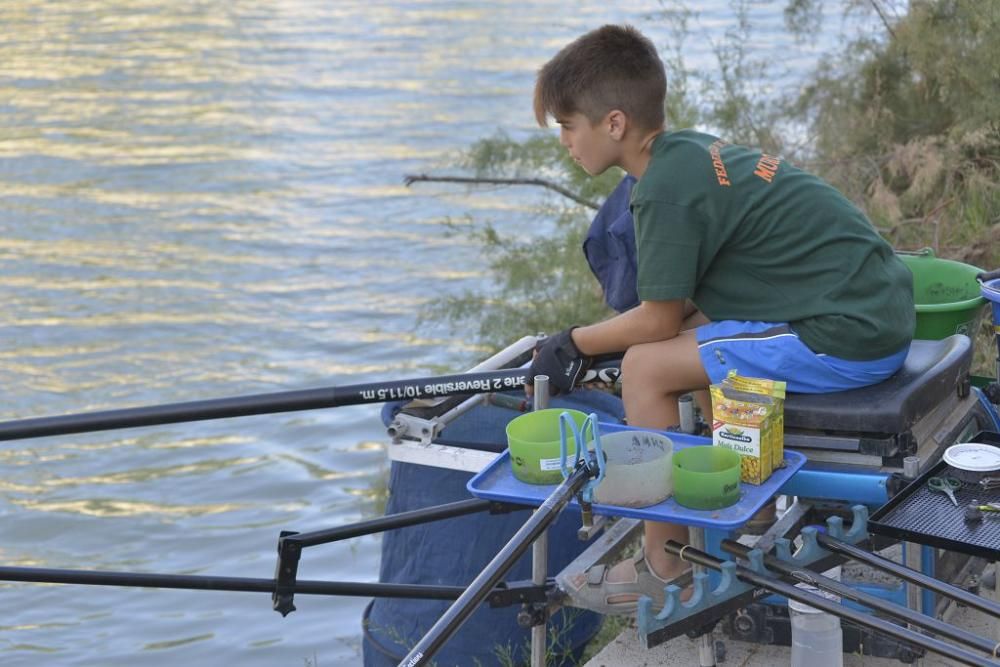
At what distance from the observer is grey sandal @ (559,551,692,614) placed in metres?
3.09

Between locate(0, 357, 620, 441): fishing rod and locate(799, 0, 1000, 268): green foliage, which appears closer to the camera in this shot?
locate(0, 357, 620, 441): fishing rod

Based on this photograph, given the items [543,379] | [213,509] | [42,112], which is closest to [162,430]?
[213,509]

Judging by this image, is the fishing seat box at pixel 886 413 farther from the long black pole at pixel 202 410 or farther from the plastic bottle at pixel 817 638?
the long black pole at pixel 202 410

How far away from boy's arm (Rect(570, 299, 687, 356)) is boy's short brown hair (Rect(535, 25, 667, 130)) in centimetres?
40

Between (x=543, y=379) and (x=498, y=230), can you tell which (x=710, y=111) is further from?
(x=543, y=379)

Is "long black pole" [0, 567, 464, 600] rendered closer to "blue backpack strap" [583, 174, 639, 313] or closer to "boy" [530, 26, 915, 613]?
"boy" [530, 26, 915, 613]

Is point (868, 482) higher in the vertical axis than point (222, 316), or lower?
higher

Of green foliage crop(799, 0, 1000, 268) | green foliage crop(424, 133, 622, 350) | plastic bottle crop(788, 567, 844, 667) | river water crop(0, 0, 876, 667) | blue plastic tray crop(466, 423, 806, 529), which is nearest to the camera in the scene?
blue plastic tray crop(466, 423, 806, 529)

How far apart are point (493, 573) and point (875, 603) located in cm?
66

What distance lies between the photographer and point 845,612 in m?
2.51

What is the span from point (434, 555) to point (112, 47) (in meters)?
13.3

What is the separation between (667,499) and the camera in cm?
272

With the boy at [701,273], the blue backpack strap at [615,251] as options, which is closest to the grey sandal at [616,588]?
the boy at [701,273]

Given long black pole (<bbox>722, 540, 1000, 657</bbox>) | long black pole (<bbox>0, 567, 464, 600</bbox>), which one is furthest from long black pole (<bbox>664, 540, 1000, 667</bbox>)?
long black pole (<bbox>0, 567, 464, 600</bbox>)
